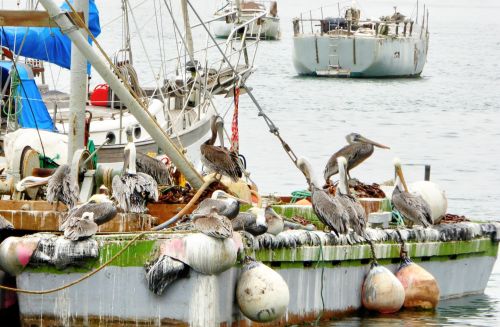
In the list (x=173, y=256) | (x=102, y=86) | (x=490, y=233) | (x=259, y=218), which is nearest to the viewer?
(x=173, y=256)

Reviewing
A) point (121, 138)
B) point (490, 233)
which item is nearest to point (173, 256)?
point (490, 233)

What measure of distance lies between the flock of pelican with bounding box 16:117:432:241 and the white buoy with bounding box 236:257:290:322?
540mm

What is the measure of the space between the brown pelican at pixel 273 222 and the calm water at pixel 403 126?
5.33 ft

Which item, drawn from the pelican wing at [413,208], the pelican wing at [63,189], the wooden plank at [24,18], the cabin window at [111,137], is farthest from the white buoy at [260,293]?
the cabin window at [111,137]

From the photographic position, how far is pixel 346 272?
17719 millimetres

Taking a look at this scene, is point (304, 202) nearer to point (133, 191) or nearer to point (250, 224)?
point (133, 191)

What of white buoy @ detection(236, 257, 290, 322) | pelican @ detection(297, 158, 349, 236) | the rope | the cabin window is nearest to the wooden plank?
pelican @ detection(297, 158, 349, 236)

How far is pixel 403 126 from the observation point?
174ft

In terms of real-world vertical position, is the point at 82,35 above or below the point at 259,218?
above

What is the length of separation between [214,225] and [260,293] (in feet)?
3.16

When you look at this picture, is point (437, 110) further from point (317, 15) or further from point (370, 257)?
point (317, 15)

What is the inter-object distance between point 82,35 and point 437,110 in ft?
144

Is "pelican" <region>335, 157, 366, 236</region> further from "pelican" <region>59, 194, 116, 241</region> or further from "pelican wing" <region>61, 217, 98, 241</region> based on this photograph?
"pelican wing" <region>61, 217, 98, 241</region>

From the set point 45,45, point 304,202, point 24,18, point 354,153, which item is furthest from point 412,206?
point 45,45
